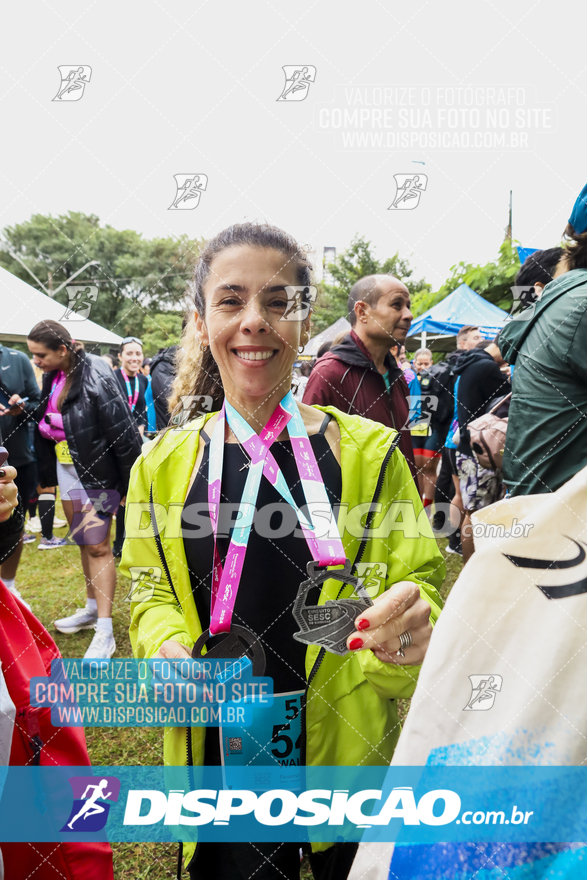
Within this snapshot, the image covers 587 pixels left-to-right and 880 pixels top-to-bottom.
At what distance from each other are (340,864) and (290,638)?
0.58 meters

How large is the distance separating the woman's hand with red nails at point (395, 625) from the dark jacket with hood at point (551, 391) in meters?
0.86

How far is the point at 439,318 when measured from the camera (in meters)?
6.82

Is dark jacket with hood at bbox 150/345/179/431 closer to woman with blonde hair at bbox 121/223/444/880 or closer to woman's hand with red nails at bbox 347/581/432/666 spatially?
woman with blonde hair at bbox 121/223/444/880

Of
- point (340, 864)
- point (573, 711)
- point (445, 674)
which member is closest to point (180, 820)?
point (340, 864)

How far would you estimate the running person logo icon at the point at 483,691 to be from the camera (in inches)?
36.3

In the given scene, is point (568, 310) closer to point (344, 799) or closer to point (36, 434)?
point (344, 799)

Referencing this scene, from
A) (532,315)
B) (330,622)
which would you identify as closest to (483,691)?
(330,622)

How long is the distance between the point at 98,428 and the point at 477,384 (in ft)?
8.07

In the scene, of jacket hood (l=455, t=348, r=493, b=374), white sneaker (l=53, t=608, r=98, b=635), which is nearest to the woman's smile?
jacket hood (l=455, t=348, r=493, b=374)

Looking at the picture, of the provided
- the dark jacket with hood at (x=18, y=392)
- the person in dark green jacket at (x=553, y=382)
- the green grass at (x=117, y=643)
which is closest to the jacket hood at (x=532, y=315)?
the person in dark green jacket at (x=553, y=382)

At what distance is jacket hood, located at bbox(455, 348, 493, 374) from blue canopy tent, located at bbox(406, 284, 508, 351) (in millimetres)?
2818

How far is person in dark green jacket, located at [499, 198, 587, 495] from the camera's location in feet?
5.16

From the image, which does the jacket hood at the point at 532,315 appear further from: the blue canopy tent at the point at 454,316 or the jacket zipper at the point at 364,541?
the blue canopy tent at the point at 454,316

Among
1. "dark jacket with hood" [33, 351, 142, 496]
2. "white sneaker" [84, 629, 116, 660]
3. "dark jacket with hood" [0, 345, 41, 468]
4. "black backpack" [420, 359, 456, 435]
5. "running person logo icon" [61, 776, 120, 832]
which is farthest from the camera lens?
"black backpack" [420, 359, 456, 435]
